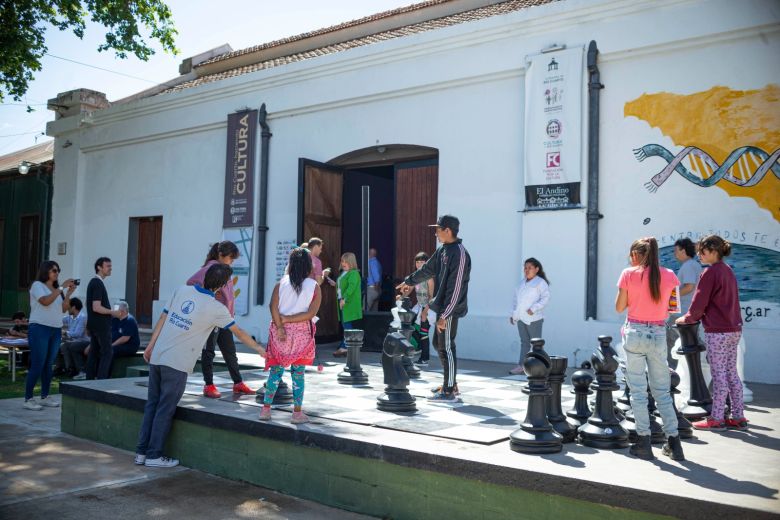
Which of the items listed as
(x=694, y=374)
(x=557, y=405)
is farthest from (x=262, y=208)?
(x=557, y=405)

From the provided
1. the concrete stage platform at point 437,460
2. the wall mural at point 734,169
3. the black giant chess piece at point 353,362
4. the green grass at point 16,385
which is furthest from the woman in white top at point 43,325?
the wall mural at point 734,169

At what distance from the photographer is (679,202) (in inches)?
363

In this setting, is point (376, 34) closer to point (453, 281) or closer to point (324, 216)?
point (324, 216)

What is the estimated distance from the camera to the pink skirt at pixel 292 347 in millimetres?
5301

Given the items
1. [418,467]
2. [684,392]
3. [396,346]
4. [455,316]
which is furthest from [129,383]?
[684,392]

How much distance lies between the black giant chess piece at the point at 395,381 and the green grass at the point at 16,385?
5361mm

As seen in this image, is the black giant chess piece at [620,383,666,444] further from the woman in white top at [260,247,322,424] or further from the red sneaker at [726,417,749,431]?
A: the woman in white top at [260,247,322,424]

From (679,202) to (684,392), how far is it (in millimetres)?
3958

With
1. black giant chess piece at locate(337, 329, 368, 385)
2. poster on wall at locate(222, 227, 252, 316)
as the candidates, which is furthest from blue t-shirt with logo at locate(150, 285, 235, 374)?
poster on wall at locate(222, 227, 252, 316)

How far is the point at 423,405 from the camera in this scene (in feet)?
20.3

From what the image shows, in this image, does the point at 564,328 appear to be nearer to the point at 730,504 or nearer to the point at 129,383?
the point at 129,383

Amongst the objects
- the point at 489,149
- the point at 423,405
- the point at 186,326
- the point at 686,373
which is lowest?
the point at 423,405

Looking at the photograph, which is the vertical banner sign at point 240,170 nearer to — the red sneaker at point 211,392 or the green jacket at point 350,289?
the green jacket at point 350,289

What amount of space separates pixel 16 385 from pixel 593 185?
897cm
